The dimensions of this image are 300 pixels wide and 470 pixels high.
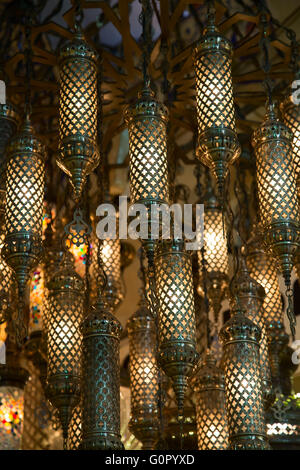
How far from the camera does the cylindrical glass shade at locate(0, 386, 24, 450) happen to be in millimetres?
5582

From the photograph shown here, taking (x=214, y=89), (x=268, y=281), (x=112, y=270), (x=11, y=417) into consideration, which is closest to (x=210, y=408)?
(x=268, y=281)

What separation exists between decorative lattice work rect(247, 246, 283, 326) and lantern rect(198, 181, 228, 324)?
7.1 inches

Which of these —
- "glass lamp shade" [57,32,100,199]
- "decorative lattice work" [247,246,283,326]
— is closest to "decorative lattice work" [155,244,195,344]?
"glass lamp shade" [57,32,100,199]

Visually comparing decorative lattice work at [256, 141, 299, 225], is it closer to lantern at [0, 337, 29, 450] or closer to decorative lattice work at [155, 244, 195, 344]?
decorative lattice work at [155, 244, 195, 344]

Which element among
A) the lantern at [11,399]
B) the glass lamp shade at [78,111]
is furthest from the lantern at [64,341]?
the lantern at [11,399]

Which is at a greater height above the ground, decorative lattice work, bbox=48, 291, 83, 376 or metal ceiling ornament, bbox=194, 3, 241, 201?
metal ceiling ornament, bbox=194, 3, 241, 201

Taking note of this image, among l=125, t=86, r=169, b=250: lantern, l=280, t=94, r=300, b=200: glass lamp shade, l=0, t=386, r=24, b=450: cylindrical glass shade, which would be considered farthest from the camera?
l=0, t=386, r=24, b=450: cylindrical glass shade

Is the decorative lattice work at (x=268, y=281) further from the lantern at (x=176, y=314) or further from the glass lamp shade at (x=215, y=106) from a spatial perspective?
the glass lamp shade at (x=215, y=106)

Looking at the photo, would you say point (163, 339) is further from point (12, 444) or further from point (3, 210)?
point (12, 444)

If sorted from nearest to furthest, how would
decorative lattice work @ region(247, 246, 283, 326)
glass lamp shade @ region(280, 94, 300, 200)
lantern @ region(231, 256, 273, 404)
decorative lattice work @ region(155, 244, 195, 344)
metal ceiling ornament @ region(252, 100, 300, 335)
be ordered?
metal ceiling ornament @ region(252, 100, 300, 335) → decorative lattice work @ region(155, 244, 195, 344) → glass lamp shade @ region(280, 94, 300, 200) → lantern @ region(231, 256, 273, 404) → decorative lattice work @ region(247, 246, 283, 326)

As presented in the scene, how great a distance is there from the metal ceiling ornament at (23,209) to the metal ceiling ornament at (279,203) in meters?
0.90

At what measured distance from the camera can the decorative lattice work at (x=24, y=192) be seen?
3.42 metres

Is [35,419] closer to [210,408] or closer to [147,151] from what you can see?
[210,408]
